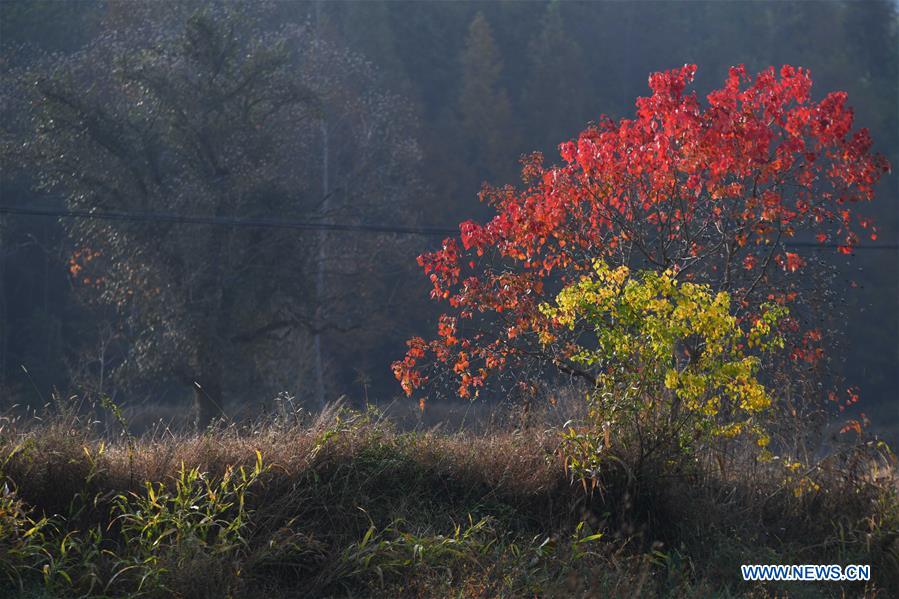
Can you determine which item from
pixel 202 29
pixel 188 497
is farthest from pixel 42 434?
pixel 202 29

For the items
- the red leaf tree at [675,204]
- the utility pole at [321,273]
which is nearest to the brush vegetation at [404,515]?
the red leaf tree at [675,204]

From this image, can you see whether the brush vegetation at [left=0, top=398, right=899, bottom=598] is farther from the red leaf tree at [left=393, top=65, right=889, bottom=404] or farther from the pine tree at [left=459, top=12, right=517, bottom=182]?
the pine tree at [left=459, top=12, right=517, bottom=182]

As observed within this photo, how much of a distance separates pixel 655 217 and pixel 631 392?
2269 millimetres

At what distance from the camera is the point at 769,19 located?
1769 inches

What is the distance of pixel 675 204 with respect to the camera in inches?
340

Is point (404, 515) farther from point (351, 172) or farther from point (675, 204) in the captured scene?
point (351, 172)

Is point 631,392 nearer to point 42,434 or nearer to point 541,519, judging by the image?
point 541,519

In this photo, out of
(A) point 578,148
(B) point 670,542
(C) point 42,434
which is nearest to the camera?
(C) point 42,434

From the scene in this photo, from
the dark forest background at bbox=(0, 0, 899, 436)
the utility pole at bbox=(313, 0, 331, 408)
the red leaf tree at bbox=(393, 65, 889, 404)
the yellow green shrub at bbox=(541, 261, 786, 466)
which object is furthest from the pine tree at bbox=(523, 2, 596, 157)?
the yellow green shrub at bbox=(541, 261, 786, 466)

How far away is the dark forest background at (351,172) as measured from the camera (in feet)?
67.5

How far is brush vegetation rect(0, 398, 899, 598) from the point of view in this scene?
5.67 meters

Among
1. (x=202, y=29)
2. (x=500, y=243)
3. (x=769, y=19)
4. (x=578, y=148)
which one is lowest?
(x=500, y=243)

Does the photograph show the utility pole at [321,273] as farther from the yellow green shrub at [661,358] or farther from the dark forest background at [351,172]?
the yellow green shrub at [661,358]

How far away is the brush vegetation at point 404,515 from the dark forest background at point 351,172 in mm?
2006
